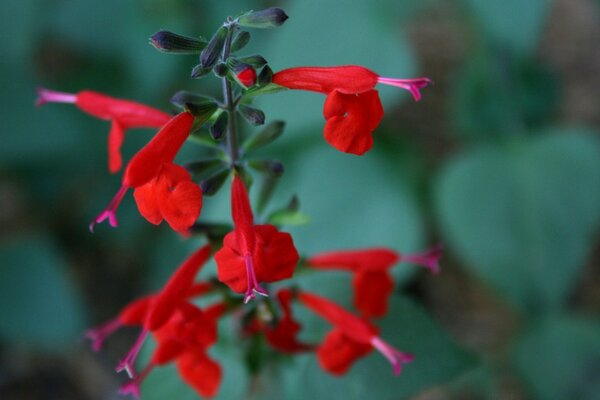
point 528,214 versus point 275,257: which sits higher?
point 275,257

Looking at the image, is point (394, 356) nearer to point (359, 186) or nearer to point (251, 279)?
point (251, 279)

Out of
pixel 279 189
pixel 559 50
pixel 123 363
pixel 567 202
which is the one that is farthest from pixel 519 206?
pixel 123 363

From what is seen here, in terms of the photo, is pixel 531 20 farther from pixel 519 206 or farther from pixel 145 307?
pixel 145 307

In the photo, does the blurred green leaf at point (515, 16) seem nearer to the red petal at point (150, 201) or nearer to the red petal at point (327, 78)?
the red petal at point (327, 78)

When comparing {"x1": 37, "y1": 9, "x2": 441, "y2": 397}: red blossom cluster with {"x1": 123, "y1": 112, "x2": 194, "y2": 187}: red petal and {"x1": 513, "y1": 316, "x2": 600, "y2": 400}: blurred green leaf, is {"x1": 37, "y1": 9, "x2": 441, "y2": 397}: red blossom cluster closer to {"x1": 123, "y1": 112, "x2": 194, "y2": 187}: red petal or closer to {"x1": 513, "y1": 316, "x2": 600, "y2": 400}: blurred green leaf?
{"x1": 123, "y1": 112, "x2": 194, "y2": 187}: red petal

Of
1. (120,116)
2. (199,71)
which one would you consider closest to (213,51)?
(199,71)

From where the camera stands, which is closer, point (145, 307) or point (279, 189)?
point (145, 307)

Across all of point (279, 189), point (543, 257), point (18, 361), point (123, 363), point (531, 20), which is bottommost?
point (18, 361)
